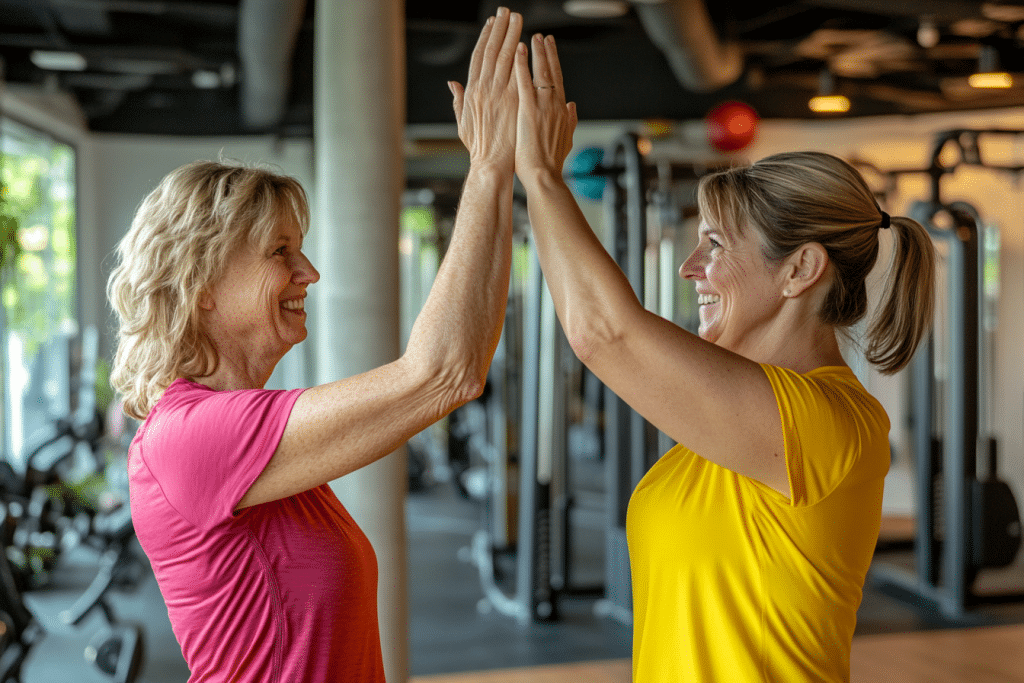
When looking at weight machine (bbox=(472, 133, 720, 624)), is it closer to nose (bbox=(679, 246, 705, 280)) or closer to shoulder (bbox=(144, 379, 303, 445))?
nose (bbox=(679, 246, 705, 280))

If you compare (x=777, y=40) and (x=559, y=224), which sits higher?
(x=777, y=40)

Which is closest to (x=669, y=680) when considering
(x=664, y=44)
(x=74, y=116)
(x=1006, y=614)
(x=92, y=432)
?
(x=1006, y=614)

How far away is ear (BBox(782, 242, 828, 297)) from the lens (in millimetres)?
1233

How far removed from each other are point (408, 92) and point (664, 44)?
262 cm

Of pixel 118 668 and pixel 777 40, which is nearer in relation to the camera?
pixel 118 668

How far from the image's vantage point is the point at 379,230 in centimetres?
313

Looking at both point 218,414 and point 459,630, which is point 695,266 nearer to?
point 218,414

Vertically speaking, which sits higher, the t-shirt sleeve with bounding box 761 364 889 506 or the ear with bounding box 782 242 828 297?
the ear with bounding box 782 242 828 297

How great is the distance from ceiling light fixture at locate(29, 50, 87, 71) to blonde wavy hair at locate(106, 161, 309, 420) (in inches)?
221

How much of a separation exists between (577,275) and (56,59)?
636 centimetres

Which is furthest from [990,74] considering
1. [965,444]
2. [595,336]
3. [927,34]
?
[595,336]

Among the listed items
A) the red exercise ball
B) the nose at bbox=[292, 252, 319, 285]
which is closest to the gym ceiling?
the red exercise ball

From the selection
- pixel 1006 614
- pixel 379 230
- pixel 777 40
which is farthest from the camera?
pixel 777 40

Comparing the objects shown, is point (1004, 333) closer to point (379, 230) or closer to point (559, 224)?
point (379, 230)
